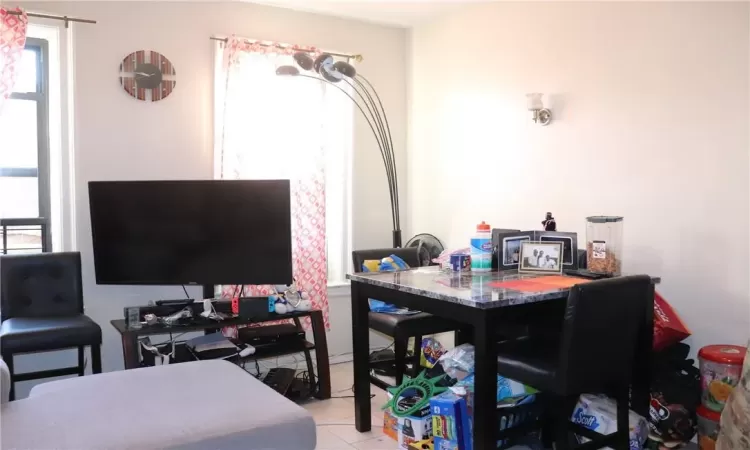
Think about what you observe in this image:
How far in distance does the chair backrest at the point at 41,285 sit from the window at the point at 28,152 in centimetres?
39

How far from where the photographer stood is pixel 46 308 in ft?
10.6

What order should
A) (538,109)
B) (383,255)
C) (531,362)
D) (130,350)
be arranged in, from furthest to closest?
(383,255) < (538,109) < (130,350) < (531,362)

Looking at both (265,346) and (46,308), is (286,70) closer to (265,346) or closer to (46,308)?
(265,346)


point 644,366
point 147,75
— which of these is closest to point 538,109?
point 644,366

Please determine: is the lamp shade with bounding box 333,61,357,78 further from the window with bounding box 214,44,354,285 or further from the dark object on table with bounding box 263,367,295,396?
the dark object on table with bounding box 263,367,295,396

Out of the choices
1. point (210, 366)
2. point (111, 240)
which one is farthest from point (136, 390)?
point (111, 240)

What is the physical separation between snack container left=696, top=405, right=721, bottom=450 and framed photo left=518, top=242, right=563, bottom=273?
85 cm

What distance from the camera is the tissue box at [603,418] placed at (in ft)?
8.23

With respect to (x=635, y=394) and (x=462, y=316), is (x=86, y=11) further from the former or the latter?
(x=635, y=394)

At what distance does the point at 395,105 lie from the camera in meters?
4.62

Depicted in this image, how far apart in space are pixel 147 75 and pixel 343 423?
2.33 m

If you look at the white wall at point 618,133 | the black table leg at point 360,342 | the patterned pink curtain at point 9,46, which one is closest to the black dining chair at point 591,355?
the white wall at point 618,133

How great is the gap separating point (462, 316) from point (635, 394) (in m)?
0.99

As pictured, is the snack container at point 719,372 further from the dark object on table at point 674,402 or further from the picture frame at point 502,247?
the picture frame at point 502,247
